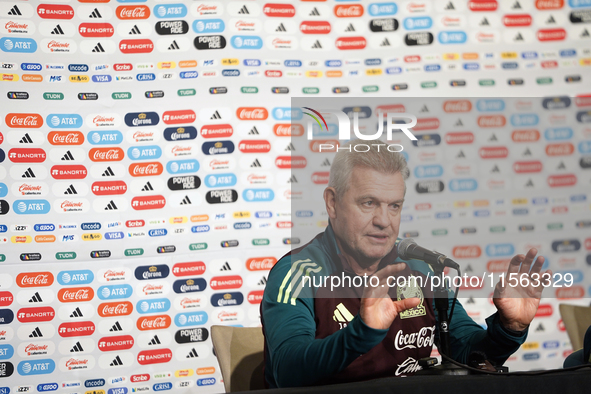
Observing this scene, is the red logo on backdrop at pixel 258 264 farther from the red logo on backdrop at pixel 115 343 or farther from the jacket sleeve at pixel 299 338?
the jacket sleeve at pixel 299 338

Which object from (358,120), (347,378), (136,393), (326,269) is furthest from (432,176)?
(136,393)

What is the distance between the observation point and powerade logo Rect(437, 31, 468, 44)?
3.10m

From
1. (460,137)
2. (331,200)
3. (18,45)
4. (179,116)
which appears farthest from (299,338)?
(18,45)

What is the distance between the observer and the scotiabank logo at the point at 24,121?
9.41 feet

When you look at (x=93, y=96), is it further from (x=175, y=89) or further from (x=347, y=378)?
(x=347, y=378)

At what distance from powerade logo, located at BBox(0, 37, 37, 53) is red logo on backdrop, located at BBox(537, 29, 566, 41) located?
3.56 meters

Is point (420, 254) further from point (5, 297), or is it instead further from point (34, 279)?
point (5, 297)

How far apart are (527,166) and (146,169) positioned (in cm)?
232

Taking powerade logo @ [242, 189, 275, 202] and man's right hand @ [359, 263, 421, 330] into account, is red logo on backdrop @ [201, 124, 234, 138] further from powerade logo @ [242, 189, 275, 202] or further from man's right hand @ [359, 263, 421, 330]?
man's right hand @ [359, 263, 421, 330]

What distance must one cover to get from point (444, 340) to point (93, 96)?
2734 mm

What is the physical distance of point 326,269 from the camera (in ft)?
4.03

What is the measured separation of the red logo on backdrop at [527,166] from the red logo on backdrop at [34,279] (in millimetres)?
2777

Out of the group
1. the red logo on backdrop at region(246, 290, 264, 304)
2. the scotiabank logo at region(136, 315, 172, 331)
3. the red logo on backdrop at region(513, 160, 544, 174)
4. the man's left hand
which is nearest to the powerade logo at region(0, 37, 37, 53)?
the scotiabank logo at region(136, 315, 172, 331)

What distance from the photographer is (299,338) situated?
1.13m
